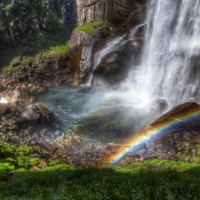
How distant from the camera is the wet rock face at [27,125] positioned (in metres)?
23.8

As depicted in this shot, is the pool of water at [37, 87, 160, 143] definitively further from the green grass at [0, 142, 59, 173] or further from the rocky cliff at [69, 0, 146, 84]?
the green grass at [0, 142, 59, 173]

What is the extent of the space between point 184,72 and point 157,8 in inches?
364

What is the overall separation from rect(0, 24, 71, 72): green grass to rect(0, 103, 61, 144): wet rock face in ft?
47.3

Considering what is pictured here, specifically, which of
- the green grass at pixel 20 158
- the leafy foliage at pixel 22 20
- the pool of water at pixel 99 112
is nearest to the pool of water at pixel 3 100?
the pool of water at pixel 99 112

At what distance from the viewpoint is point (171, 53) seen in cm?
3070

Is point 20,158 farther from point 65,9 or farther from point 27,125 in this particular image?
point 65,9

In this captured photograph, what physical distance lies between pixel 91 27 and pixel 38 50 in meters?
8.66

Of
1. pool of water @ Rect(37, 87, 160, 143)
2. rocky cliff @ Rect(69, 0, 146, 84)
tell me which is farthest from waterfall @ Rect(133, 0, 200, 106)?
pool of water @ Rect(37, 87, 160, 143)

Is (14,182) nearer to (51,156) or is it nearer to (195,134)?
(51,156)

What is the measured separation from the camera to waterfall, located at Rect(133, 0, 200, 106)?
91.6ft

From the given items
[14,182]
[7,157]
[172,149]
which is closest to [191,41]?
[172,149]

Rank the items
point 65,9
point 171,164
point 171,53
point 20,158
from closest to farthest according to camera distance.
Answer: point 171,164, point 20,158, point 171,53, point 65,9

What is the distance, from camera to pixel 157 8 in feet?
112

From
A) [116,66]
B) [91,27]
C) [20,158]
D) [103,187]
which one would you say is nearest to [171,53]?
[116,66]
